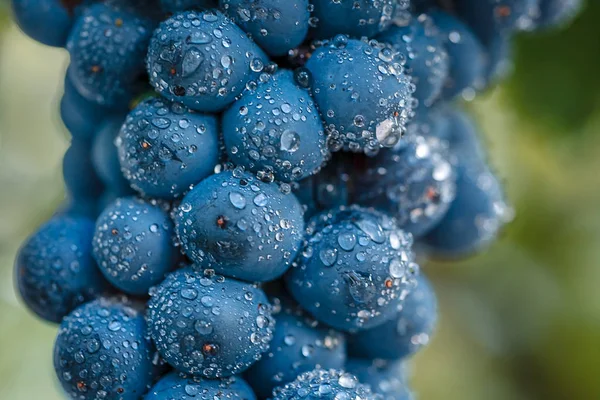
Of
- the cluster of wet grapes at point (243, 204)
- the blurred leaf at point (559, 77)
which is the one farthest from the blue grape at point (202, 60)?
the blurred leaf at point (559, 77)

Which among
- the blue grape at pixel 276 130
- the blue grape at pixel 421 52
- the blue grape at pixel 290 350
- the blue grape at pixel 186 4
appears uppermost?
the blue grape at pixel 421 52

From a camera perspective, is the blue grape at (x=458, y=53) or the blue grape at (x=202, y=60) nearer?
the blue grape at (x=202, y=60)

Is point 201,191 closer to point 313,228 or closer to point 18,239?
point 313,228

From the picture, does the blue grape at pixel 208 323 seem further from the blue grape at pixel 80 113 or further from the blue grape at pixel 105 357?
the blue grape at pixel 80 113

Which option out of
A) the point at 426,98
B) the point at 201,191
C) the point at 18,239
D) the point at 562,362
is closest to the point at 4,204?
the point at 18,239

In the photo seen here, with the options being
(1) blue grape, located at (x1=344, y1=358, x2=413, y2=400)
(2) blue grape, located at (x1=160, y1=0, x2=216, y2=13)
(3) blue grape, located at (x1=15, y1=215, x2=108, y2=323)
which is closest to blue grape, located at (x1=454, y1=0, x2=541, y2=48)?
(2) blue grape, located at (x1=160, y1=0, x2=216, y2=13)

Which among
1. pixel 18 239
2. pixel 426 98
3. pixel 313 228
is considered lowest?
pixel 18 239
